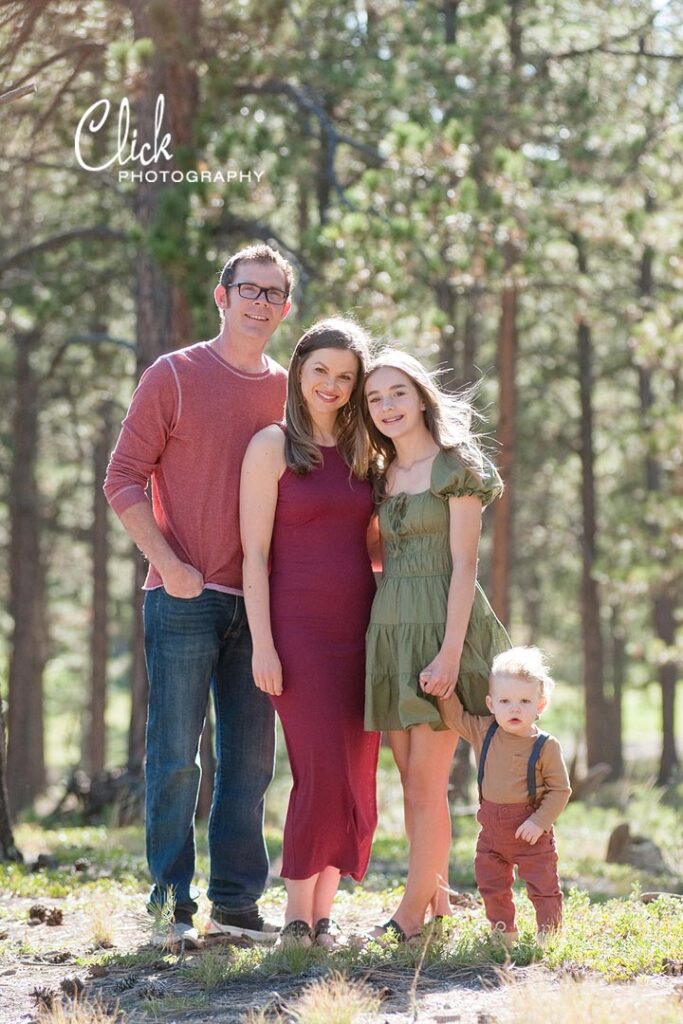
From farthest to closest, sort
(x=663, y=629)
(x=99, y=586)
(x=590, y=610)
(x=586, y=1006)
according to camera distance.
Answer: (x=590, y=610) → (x=663, y=629) → (x=99, y=586) → (x=586, y=1006)

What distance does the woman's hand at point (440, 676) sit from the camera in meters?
4.52

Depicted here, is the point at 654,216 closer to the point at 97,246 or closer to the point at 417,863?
the point at 97,246

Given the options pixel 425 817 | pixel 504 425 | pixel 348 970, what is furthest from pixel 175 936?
pixel 504 425

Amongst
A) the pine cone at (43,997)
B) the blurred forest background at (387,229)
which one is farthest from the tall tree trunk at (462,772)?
the pine cone at (43,997)

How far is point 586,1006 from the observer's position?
130 inches

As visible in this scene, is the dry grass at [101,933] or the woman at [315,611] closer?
the woman at [315,611]

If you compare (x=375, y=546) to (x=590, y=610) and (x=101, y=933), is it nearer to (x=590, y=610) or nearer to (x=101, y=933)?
(x=101, y=933)

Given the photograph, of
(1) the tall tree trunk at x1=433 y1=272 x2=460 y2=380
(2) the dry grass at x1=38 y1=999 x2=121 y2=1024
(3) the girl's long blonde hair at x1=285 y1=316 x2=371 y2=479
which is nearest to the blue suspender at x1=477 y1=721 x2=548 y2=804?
(3) the girl's long blonde hair at x1=285 y1=316 x2=371 y2=479

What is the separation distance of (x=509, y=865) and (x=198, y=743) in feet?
4.27

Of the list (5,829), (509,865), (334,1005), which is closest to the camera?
(334,1005)

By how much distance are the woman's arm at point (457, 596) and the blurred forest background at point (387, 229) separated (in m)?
0.70

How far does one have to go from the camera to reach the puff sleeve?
4.59m

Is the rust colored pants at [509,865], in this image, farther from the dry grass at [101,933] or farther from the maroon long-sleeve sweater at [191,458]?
the dry grass at [101,933]

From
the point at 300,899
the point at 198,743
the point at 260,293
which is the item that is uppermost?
the point at 260,293
